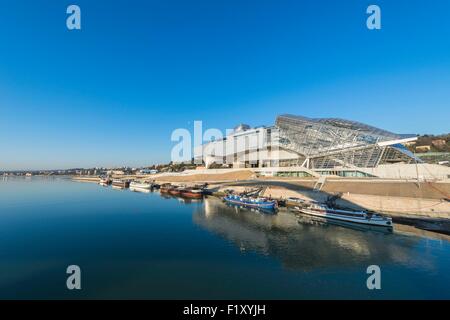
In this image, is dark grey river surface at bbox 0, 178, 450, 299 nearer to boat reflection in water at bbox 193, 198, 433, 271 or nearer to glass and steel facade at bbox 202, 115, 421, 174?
boat reflection in water at bbox 193, 198, 433, 271

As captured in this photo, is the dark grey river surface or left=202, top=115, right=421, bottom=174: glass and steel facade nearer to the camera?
the dark grey river surface

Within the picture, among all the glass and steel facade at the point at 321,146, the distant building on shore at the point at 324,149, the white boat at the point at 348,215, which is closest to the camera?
the white boat at the point at 348,215

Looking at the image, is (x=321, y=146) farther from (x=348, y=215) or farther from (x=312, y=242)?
(x=312, y=242)

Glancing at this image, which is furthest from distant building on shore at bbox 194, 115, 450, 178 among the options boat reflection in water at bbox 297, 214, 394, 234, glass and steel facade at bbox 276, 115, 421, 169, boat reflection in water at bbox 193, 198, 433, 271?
boat reflection in water at bbox 193, 198, 433, 271

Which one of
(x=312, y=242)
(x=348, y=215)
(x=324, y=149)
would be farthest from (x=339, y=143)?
(x=312, y=242)

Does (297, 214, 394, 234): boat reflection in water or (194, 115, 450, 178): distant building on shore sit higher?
(194, 115, 450, 178): distant building on shore

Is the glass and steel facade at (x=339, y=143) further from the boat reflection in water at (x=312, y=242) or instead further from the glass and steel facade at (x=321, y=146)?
the boat reflection in water at (x=312, y=242)

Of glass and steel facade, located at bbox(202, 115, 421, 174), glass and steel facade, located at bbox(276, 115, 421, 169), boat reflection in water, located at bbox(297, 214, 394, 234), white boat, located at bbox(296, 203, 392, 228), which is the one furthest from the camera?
glass and steel facade, located at bbox(202, 115, 421, 174)

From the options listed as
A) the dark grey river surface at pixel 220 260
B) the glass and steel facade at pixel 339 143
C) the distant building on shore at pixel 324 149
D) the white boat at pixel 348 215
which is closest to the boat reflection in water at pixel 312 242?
the dark grey river surface at pixel 220 260
